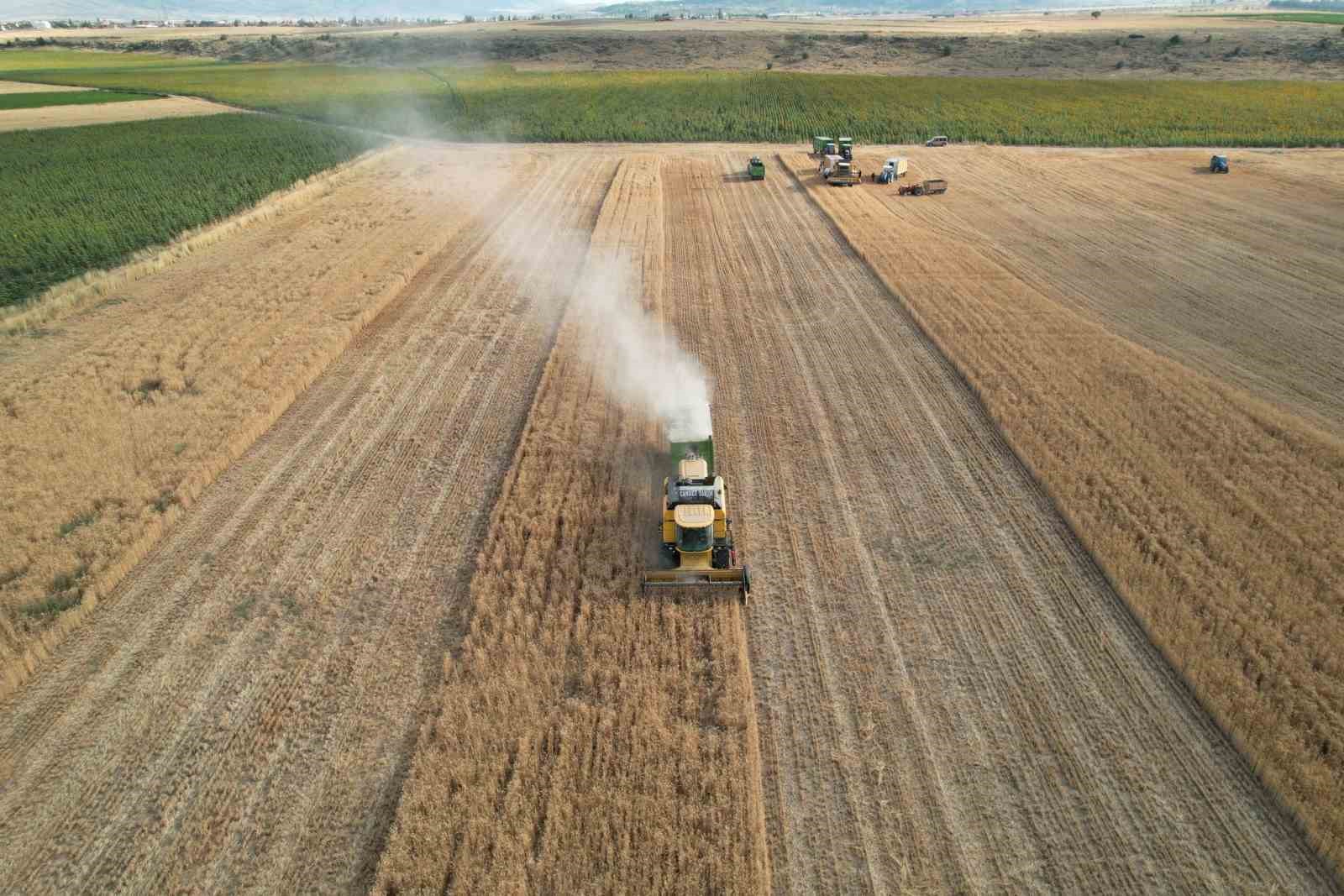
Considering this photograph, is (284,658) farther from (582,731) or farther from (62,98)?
(62,98)

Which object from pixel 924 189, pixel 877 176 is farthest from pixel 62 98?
pixel 924 189

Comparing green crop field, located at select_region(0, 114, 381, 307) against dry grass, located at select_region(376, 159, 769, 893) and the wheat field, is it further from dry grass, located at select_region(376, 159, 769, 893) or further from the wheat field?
dry grass, located at select_region(376, 159, 769, 893)

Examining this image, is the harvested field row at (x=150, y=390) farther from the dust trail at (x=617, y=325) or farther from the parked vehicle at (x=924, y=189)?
the parked vehicle at (x=924, y=189)

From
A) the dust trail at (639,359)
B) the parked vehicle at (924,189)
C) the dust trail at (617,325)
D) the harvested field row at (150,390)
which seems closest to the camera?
the harvested field row at (150,390)

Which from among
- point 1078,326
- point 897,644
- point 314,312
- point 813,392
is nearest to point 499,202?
point 314,312

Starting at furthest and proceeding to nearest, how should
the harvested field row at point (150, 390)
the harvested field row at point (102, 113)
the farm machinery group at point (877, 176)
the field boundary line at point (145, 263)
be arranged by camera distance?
1. the harvested field row at point (102, 113)
2. the farm machinery group at point (877, 176)
3. the field boundary line at point (145, 263)
4. the harvested field row at point (150, 390)

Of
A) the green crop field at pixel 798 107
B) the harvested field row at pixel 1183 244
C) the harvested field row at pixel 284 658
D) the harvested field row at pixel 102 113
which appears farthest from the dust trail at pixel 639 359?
the harvested field row at pixel 102 113
